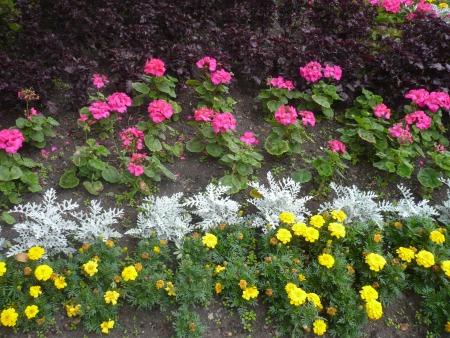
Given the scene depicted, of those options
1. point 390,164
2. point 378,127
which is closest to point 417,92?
point 378,127

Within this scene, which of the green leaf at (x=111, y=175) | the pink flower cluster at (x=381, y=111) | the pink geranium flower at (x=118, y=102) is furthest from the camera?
the pink flower cluster at (x=381, y=111)

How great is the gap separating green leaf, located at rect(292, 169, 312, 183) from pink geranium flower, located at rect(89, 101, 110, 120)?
1.71 m

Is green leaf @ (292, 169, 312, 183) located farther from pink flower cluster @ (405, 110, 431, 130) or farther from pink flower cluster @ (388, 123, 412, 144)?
pink flower cluster @ (405, 110, 431, 130)

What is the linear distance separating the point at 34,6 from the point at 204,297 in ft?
11.5

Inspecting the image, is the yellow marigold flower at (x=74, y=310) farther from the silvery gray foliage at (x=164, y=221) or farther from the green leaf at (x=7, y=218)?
the green leaf at (x=7, y=218)

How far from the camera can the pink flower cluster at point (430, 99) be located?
4.38 metres

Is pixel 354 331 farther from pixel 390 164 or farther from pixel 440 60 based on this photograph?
pixel 440 60

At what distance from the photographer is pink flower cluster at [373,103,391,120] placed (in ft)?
14.3

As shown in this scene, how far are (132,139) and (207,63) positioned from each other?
1.10m

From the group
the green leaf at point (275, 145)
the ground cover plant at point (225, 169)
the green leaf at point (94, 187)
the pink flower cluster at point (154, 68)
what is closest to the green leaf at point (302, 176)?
the ground cover plant at point (225, 169)

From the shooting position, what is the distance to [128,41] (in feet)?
15.5

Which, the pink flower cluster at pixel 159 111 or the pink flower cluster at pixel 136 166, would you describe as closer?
the pink flower cluster at pixel 136 166

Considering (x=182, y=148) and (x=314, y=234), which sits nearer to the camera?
(x=314, y=234)

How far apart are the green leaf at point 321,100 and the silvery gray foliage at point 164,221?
179cm
